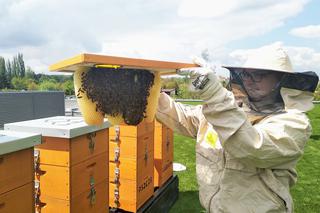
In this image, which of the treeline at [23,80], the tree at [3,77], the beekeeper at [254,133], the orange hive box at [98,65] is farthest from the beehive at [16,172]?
the tree at [3,77]

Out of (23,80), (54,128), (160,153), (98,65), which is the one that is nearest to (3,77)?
(23,80)

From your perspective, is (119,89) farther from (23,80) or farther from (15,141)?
(23,80)

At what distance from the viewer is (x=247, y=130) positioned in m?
1.41

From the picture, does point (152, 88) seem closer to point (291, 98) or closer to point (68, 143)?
point (291, 98)

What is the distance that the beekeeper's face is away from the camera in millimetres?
1753

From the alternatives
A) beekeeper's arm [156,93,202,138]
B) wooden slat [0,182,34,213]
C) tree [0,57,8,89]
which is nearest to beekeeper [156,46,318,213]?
beekeeper's arm [156,93,202,138]

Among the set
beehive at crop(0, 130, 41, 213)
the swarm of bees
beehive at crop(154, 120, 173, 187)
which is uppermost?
the swarm of bees

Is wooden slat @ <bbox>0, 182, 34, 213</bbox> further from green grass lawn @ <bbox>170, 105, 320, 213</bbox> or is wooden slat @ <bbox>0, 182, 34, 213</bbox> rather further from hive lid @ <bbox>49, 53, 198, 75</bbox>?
green grass lawn @ <bbox>170, 105, 320, 213</bbox>

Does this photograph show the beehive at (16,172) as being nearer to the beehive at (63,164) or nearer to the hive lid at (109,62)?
the beehive at (63,164)

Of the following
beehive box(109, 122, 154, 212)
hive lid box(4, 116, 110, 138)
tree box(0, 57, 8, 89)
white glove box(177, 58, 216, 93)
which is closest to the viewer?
white glove box(177, 58, 216, 93)

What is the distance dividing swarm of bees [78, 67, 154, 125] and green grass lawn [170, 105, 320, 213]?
3160 mm

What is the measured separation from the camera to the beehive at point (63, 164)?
7.69ft

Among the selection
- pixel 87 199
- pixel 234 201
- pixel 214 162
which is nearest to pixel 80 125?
pixel 87 199

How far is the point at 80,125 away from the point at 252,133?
1.46 m
